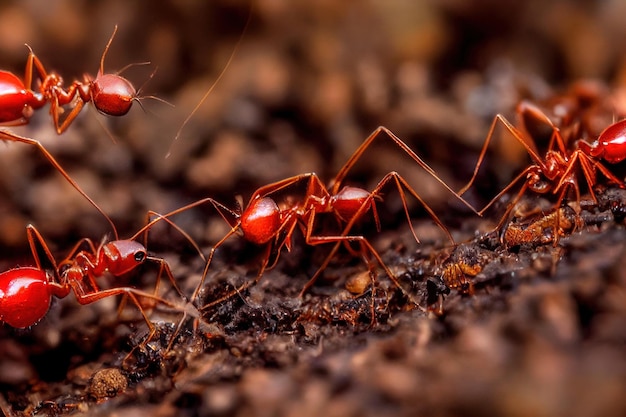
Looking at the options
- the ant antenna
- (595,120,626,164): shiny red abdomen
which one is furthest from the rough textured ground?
(595,120,626,164): shiny red abdomen

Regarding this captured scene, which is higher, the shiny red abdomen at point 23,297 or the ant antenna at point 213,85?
the ant antenna at point 213,85

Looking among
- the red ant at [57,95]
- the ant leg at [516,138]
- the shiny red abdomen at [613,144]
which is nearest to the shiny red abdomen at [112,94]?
the red ant at [57,95]

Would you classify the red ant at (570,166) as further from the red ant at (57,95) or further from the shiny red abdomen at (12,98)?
the shiny red abdomen at (12,98)

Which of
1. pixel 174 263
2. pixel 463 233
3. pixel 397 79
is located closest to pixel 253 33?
pixel 397 79

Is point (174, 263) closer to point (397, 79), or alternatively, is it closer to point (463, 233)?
point (463, 233)

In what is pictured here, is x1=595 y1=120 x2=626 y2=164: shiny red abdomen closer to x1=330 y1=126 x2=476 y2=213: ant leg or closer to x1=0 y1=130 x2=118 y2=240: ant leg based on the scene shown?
x1=330 y1=126 x2=476 y2=213: ant leg

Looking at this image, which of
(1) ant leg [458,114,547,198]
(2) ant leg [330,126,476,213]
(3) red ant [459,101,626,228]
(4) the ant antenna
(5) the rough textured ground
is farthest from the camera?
(4) the ant antenna
